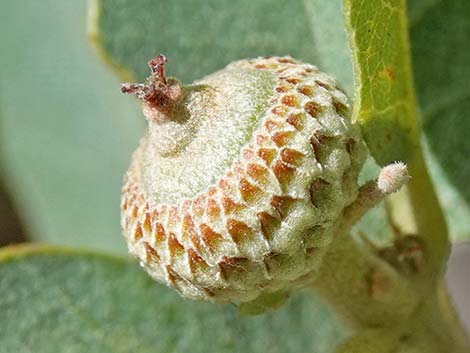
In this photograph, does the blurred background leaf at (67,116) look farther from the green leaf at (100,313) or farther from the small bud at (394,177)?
the small bud at (394,177)

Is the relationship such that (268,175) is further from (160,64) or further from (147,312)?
(147,312)

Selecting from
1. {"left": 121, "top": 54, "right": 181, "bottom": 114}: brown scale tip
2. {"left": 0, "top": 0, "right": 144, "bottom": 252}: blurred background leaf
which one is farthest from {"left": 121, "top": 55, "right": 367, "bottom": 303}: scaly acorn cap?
{"left": 0, "top": 0, "right": 144, "bottom": 252}: blurred background leaf

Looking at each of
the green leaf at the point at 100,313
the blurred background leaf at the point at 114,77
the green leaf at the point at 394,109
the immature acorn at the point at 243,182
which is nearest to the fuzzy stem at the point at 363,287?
the green leaf at the point at 394,109

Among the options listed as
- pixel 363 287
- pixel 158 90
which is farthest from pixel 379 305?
pixel 158 90

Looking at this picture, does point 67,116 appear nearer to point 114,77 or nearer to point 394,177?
point 114,77

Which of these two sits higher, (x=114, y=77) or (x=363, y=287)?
(x=114, y=77)

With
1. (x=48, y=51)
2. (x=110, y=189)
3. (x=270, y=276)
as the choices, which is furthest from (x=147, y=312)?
(x=48, y=51)
